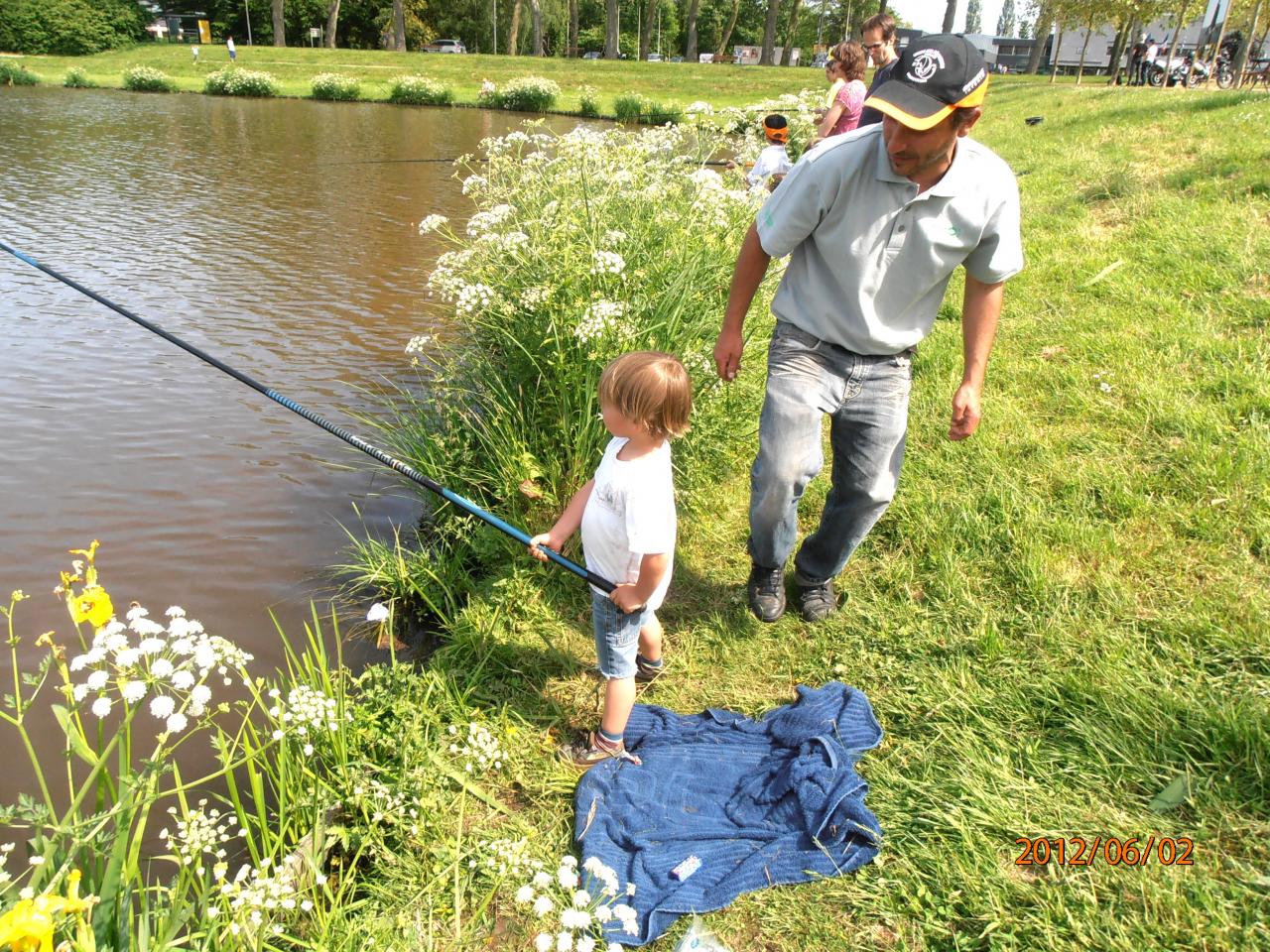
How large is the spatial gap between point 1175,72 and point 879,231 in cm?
3161

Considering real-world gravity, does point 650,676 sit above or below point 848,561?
below

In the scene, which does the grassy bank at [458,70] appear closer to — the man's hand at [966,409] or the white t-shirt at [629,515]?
the man's hand at [966,409]

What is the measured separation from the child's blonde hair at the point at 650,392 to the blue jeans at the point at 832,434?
66 cm

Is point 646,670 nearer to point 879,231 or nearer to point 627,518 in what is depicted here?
point 627,518

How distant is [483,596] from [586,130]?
2.76 metres

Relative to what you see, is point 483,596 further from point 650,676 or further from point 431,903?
point 431,903

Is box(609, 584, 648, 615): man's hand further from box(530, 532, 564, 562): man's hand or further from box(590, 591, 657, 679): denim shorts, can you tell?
box(530, 532, 564, 562): man's hand

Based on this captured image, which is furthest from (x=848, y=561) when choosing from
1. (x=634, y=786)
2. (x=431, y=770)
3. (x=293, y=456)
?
(x=293, y=456)

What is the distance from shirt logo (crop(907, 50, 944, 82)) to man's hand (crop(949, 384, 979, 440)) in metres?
1.07

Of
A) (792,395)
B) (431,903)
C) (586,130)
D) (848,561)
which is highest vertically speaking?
(586,130)

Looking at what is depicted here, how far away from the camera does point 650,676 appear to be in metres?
3.35

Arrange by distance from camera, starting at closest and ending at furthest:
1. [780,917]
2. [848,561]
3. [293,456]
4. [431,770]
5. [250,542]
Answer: [780,917]
[431,770]
[848,561]
[250,542]
[293,456]

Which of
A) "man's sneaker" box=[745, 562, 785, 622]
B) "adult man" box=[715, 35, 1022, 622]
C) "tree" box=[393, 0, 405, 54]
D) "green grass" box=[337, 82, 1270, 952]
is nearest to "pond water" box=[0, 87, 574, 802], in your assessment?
"green grass" box=[337, 82, 1270, 952]

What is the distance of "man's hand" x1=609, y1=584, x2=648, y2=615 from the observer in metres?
2.72
